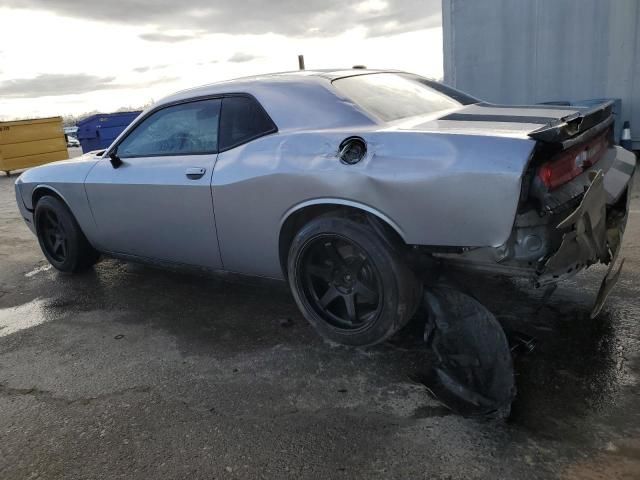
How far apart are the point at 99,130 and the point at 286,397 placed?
47.5 ft

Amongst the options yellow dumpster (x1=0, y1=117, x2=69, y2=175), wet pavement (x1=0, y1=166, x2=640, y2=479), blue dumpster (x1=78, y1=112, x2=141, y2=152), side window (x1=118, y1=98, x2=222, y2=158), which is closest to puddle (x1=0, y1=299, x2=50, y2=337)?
wet pavement (x1=0, y1=166, x2=640, y2=479)

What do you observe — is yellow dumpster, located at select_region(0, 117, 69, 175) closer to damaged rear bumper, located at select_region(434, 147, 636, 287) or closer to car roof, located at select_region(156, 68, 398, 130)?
car roof, located at select_region(156, 68, 398, 130)

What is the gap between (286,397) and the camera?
2.67 m

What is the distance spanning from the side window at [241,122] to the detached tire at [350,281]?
0.71 metres

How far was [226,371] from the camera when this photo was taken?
9.76ft

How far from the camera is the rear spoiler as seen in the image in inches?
92.0

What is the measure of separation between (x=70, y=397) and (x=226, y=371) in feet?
2.70

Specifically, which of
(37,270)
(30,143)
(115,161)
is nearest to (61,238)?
(37,270)

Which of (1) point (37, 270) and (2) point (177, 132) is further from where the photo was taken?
(1) point (37, 270)

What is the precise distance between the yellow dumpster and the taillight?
15.8 meters

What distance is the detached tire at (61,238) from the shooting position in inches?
183

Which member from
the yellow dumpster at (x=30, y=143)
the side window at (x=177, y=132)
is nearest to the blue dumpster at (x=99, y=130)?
the yellow dumpster at (x=30, y=143)

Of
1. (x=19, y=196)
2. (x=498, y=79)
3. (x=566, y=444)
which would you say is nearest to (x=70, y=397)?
(x=566, y=444)

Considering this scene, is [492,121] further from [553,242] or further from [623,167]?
[623,167]
